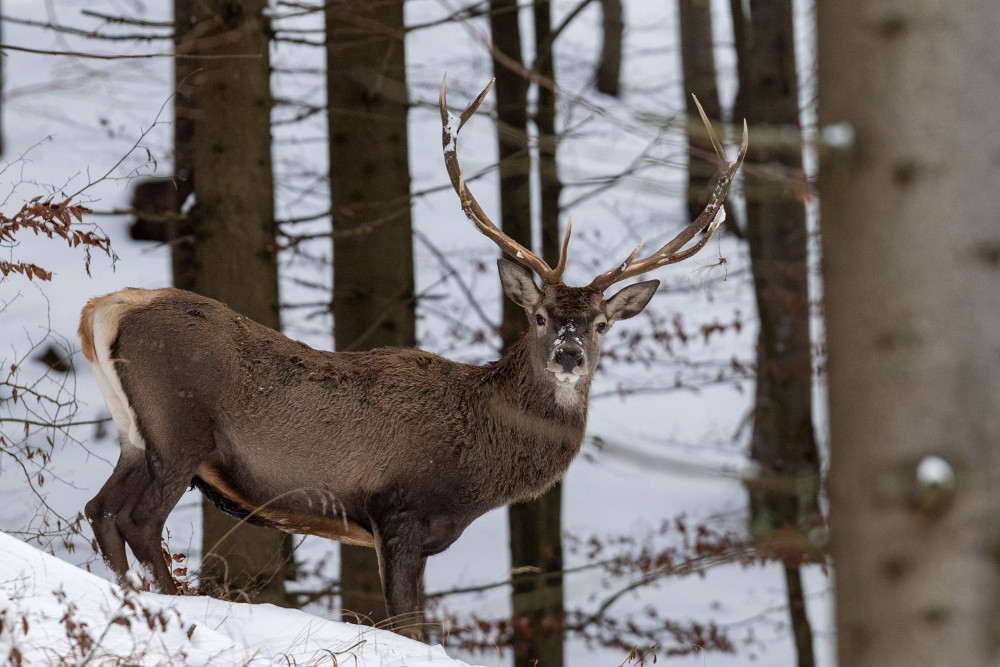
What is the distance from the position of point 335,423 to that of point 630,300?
6.46ft

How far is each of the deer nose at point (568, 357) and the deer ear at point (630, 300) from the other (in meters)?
0.76

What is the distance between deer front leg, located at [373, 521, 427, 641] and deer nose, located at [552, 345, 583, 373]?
1154 mm

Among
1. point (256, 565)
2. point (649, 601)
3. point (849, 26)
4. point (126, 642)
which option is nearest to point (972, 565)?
point (849, 26)

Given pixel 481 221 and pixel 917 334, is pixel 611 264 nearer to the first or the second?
pixel 481 221

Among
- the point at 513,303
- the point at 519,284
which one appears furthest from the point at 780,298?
the point at 519,284

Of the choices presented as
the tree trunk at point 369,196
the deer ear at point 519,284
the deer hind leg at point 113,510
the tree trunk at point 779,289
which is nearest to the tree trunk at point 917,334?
the deer hind leg at point 113,510

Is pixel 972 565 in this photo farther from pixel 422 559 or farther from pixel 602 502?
pixel 602 502

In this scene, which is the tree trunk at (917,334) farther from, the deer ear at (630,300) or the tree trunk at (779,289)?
the tree trunk at (779,289)

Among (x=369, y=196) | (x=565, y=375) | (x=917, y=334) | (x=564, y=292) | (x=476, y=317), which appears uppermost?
(x=476, y=317)

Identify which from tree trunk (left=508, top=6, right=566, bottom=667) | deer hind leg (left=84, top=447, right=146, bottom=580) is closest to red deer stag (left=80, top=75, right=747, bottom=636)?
deer hind leg (left=84, top=447, right=146, bottom=580)

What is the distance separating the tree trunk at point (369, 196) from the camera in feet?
29.1

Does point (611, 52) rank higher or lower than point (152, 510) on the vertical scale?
higher

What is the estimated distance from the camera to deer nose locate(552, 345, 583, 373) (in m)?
6.00

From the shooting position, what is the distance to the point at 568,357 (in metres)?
6.01
